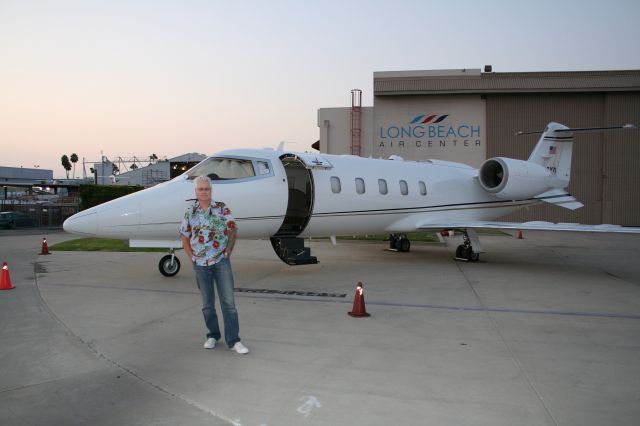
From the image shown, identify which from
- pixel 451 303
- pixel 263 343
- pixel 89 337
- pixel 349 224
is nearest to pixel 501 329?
pixel 451 303

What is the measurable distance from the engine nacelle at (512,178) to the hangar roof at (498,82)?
13313 mm

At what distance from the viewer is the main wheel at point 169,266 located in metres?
10.1

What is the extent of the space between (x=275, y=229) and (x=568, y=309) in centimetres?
567

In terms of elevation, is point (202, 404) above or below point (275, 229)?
below

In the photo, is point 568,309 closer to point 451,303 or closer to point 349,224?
point 451,303

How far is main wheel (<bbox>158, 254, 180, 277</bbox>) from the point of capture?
10070mm

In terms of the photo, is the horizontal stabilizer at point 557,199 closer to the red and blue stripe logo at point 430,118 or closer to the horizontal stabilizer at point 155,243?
the horizontal stabilizer at point 155,243

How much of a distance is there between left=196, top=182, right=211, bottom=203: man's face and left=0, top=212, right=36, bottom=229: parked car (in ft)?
89.5

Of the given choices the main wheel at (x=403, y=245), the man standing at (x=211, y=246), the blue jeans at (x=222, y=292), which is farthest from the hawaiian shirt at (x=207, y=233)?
the main wheel at (x=403, y=245)

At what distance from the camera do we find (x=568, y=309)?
25.1 ft

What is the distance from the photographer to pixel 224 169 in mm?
9852

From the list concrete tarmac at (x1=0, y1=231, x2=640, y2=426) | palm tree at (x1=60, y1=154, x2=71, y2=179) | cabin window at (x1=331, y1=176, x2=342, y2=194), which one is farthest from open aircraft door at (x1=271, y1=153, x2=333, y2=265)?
palm tree at (x1=60, y1=154, x2=71, y2=179)

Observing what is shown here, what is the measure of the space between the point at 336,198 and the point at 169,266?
12.9 feet

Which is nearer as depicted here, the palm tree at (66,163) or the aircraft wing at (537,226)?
the aircraft wing at (537,226)
